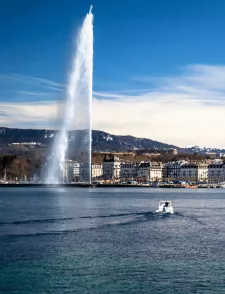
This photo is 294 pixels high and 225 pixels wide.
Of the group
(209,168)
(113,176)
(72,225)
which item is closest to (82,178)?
(113,176)

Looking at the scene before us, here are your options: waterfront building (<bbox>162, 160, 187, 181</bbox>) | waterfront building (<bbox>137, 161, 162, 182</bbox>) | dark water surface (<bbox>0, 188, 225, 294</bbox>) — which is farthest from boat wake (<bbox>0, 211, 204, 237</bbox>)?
waterfront building (<bbox>162, 160, 187, 181</bbox>)

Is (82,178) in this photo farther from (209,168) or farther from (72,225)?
(72,225)

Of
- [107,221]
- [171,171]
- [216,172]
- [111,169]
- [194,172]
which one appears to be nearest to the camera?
[107,221]

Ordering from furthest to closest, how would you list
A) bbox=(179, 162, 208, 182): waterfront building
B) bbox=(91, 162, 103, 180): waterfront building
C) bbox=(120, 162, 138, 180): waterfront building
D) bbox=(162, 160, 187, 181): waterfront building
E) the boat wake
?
bbox=(91, 162, 103, 180): waterfront building → bbox=(120, 162, 138, 180): waterfront building → bbox=(162, 160, 187, 181): waterfront building → bbox=(179, 162, 208, 182): waterfront building → the boat wake

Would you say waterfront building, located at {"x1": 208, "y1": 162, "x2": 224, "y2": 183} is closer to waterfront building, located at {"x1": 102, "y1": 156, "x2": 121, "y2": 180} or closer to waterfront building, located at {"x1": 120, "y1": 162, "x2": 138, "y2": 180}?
waterfront building, located at {"x1": 120, "y1": 162, "x2": 138, "y2": 180}

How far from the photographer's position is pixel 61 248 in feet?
73.8

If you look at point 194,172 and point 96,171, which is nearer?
point 194,172

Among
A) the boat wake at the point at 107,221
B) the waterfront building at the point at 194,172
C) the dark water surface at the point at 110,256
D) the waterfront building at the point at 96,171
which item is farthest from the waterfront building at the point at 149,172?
the dark water surface at the point at 110,256

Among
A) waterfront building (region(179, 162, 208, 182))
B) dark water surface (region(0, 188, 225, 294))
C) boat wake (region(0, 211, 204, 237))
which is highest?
waterfront building (region(179, 162, 208, 182))

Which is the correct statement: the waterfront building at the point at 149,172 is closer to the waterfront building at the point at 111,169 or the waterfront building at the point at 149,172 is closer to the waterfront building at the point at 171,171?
the waterfront building at the point at 171,171

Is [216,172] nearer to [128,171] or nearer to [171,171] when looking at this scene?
[171,171]

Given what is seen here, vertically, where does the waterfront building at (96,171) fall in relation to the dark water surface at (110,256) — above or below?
above

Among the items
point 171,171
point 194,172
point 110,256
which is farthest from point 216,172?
point 110,256

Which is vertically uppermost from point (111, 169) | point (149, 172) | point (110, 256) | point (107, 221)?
point (111, 169)
